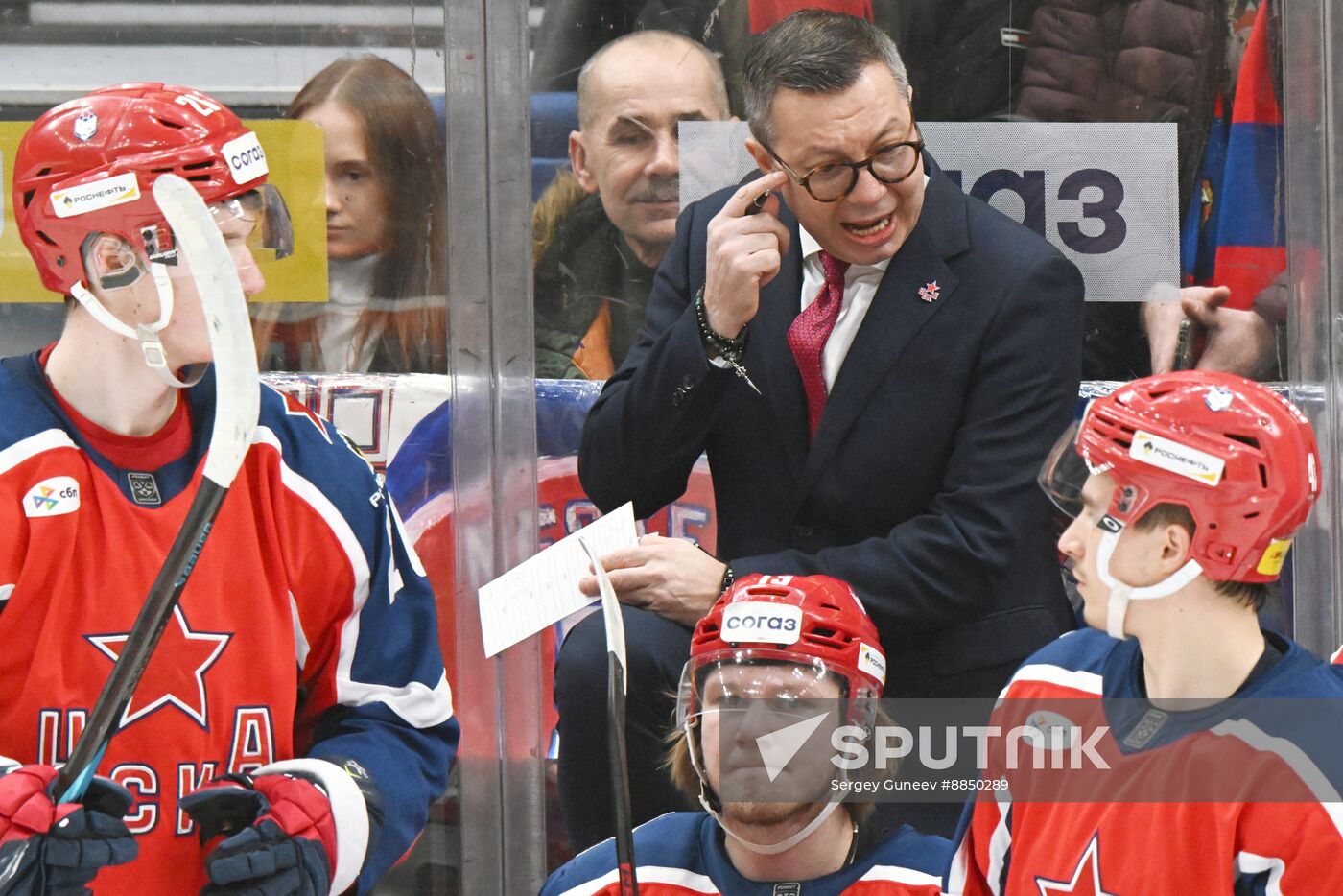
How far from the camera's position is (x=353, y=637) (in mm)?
2176

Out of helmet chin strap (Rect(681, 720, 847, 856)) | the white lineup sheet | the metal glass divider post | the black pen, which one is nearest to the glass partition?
the metal glass divider post

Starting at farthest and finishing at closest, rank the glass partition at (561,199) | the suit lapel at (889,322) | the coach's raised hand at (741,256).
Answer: the glass partition at (561,199), the suit lapel at (889,322), the coach's raised hand at (741,256)

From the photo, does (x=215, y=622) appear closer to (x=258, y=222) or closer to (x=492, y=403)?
(x=258, y=222)

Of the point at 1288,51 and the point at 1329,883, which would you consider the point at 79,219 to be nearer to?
the point at 1329,883

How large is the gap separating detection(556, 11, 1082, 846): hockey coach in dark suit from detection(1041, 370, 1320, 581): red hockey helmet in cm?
58

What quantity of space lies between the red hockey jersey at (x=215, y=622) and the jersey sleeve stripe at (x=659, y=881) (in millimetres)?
240

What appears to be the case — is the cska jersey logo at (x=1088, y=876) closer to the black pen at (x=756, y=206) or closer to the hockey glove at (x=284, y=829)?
the hockey glove at (x=284, y=829)

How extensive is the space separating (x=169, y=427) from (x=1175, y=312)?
7.23 feet

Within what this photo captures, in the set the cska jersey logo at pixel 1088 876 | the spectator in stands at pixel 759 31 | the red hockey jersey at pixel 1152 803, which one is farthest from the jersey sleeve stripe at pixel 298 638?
the spectator in stands at pixel 759 31

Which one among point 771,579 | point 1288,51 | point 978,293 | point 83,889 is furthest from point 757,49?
point 83,889

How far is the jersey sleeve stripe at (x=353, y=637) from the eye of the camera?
2127 mm

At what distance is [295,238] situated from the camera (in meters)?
3.41

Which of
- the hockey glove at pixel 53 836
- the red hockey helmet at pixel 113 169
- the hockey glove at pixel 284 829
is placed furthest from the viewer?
the red hockey helmet at pixel 113 169

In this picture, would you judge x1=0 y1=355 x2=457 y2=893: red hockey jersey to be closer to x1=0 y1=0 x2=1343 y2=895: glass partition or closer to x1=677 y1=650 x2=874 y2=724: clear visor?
x1=677 y1=650 x2=874 y2=724: clear visor
